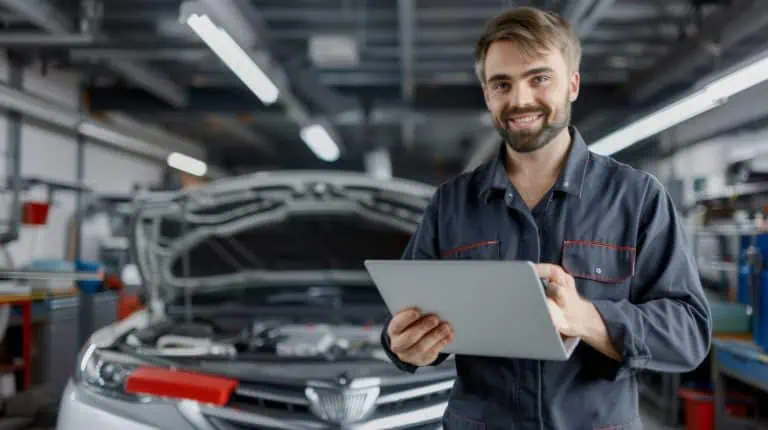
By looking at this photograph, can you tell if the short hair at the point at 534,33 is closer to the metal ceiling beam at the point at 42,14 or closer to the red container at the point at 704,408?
the red container at the point at 704,408

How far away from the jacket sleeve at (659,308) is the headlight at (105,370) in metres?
1.79

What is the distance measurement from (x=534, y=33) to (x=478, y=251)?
0.44 metres

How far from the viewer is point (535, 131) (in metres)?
1.22

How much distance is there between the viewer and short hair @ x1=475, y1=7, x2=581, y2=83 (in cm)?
121

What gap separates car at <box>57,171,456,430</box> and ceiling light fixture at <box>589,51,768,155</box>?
1682mm

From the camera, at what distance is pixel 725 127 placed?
25.2 ft

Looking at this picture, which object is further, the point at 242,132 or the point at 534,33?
the point at 242,132

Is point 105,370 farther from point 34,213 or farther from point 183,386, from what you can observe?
point 34,213

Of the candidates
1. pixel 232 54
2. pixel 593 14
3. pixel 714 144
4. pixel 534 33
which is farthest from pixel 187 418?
pixel 714 144

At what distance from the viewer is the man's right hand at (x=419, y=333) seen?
1.14m

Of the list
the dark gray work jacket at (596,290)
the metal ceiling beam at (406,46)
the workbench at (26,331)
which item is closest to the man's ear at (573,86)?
the dark gray work jacket at (596,290)

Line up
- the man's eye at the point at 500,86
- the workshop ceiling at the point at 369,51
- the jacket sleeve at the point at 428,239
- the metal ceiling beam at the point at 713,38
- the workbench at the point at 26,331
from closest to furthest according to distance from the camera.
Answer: the man's eye at the point at 500,86 → the jacket sleeve at the point at 428,239 → the metal ceiling beam at the point at 713,38 → the workbench at the point at 26,331 → the workshop ceiling at the point at 369,51

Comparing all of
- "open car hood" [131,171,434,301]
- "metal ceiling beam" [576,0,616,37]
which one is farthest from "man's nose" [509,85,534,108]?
"metal ceiling beam" [576,0,616,37]

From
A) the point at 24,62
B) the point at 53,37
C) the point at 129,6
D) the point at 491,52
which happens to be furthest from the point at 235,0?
the point at 491,52
